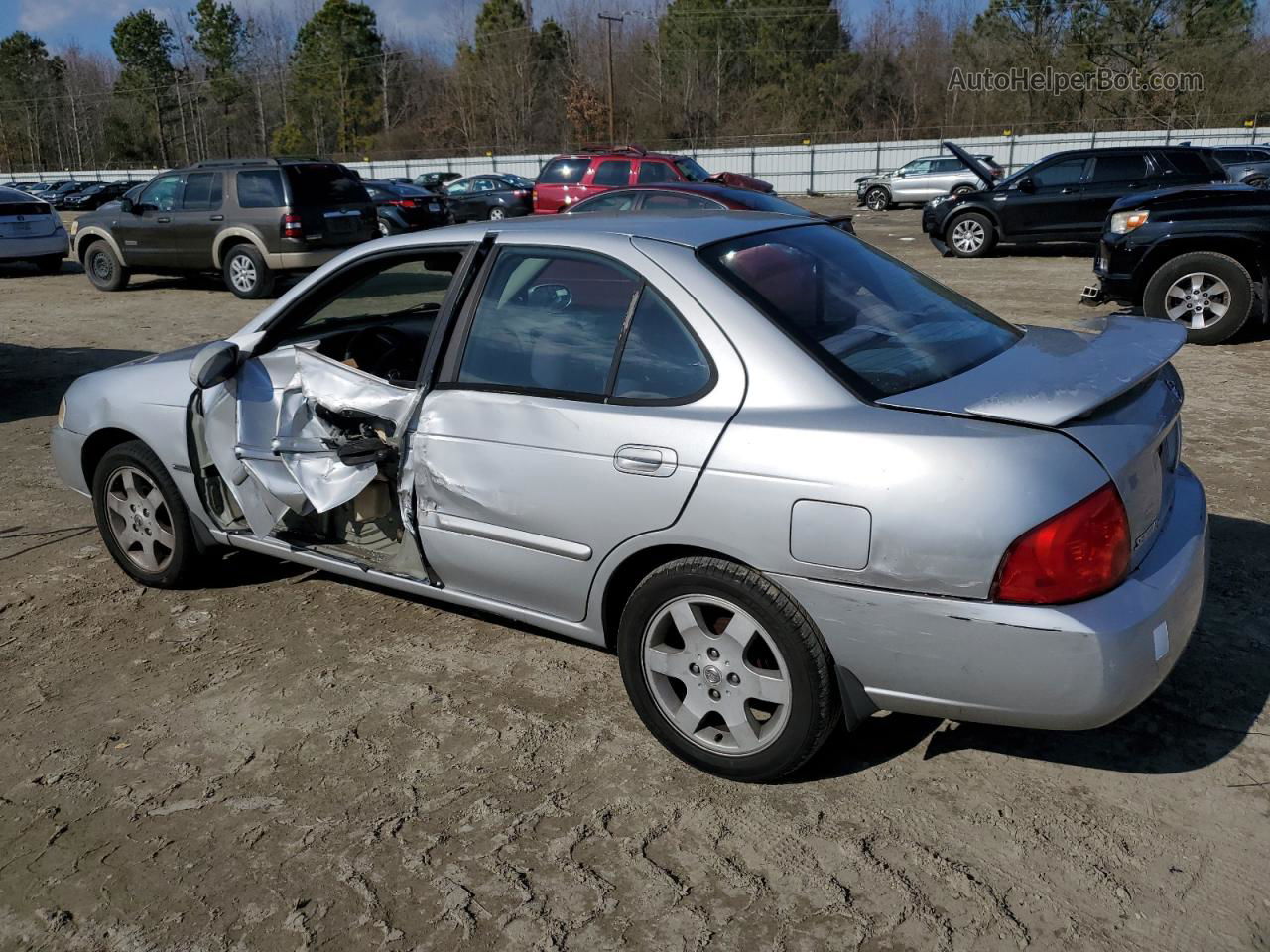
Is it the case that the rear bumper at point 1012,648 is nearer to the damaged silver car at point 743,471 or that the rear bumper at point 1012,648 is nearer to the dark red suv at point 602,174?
the damaged silver car at point 743,471

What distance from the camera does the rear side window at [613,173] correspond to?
17.3 m

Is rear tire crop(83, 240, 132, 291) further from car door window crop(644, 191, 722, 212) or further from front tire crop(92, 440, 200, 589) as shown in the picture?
front tire crop(92, 440, 200, 589)

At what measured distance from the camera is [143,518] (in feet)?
15.2

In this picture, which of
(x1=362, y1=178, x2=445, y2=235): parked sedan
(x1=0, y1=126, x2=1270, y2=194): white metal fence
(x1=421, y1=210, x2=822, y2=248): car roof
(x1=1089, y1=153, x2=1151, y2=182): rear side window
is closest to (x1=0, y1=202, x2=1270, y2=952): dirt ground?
(x1=421, y1=210, x2=822, y2=248): car roof

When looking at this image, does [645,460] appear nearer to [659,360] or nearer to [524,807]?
[659,360]

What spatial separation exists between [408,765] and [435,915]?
2.32 feet

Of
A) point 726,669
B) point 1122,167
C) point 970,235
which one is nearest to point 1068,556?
point 726,669

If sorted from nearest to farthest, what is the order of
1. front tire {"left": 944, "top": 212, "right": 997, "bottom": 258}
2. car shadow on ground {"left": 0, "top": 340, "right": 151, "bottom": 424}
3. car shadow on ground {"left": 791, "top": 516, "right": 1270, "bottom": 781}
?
car shadow on ground {"left": 791, "top": 516, "right": 1270, "bottom": 781}
car shadow on ground {"left": 0, "top": 340, "right": 151, "bottom": 424}
front tire {"left": 944, "top": 212, "right": 997, "bottom": 258}

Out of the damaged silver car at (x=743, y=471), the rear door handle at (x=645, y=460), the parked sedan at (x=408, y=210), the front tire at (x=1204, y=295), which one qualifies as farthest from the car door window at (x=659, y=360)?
the parked sedan at (x=408, y=210)

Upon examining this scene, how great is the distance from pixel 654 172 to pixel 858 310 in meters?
14.7

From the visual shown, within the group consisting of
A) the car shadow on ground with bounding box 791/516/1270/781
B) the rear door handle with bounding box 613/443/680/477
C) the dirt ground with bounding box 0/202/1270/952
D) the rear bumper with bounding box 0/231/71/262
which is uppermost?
the rear bumper with bounding box 0/231/71/262

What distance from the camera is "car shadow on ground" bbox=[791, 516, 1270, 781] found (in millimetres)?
3168

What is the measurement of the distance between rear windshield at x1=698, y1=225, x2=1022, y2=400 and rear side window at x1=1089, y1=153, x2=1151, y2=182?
543 inches

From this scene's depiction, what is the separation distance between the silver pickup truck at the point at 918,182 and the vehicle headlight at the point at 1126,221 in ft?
65.2
